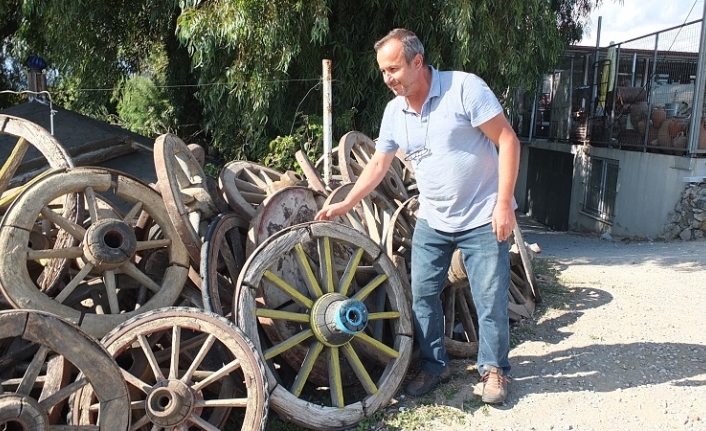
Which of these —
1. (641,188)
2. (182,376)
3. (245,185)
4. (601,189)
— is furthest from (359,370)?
(601,189)

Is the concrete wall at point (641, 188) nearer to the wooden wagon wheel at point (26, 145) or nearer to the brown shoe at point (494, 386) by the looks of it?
the brown shoe at point (494, 386)

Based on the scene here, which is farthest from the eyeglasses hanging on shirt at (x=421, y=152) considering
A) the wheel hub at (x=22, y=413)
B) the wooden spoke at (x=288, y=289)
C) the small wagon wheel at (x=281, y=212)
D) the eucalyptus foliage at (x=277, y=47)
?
the eucalyptus foliage at (x=277, y=47)

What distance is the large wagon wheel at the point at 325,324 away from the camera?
310cm

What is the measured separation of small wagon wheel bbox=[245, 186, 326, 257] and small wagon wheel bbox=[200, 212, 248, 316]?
0.11m

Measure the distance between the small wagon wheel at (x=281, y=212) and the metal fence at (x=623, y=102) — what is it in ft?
23.3

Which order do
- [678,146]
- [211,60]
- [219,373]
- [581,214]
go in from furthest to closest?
[581,214]
[678,146]
[211,60]
[219,373]

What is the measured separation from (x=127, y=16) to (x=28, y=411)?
812 cm

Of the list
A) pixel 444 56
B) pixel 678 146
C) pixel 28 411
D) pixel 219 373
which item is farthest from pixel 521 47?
pixel 28 411

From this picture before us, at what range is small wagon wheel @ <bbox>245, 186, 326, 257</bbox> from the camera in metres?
3.66

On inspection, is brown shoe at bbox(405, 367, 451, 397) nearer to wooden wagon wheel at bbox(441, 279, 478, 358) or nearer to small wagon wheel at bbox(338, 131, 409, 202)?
wooden wagon wheel at bbox(441, 279, 478, 358)

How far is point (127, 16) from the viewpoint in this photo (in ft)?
30.3

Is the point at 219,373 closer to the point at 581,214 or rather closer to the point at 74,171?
the point at 74,171

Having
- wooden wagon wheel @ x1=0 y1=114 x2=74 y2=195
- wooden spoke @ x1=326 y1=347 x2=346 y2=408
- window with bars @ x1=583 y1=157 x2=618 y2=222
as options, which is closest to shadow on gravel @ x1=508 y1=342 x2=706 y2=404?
wooden spoke @ x1=326 y1=347 x2=346 y2=408

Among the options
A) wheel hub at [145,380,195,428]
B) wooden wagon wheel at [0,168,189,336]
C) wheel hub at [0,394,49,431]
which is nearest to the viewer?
wheel hub at [0,394,49,431]
